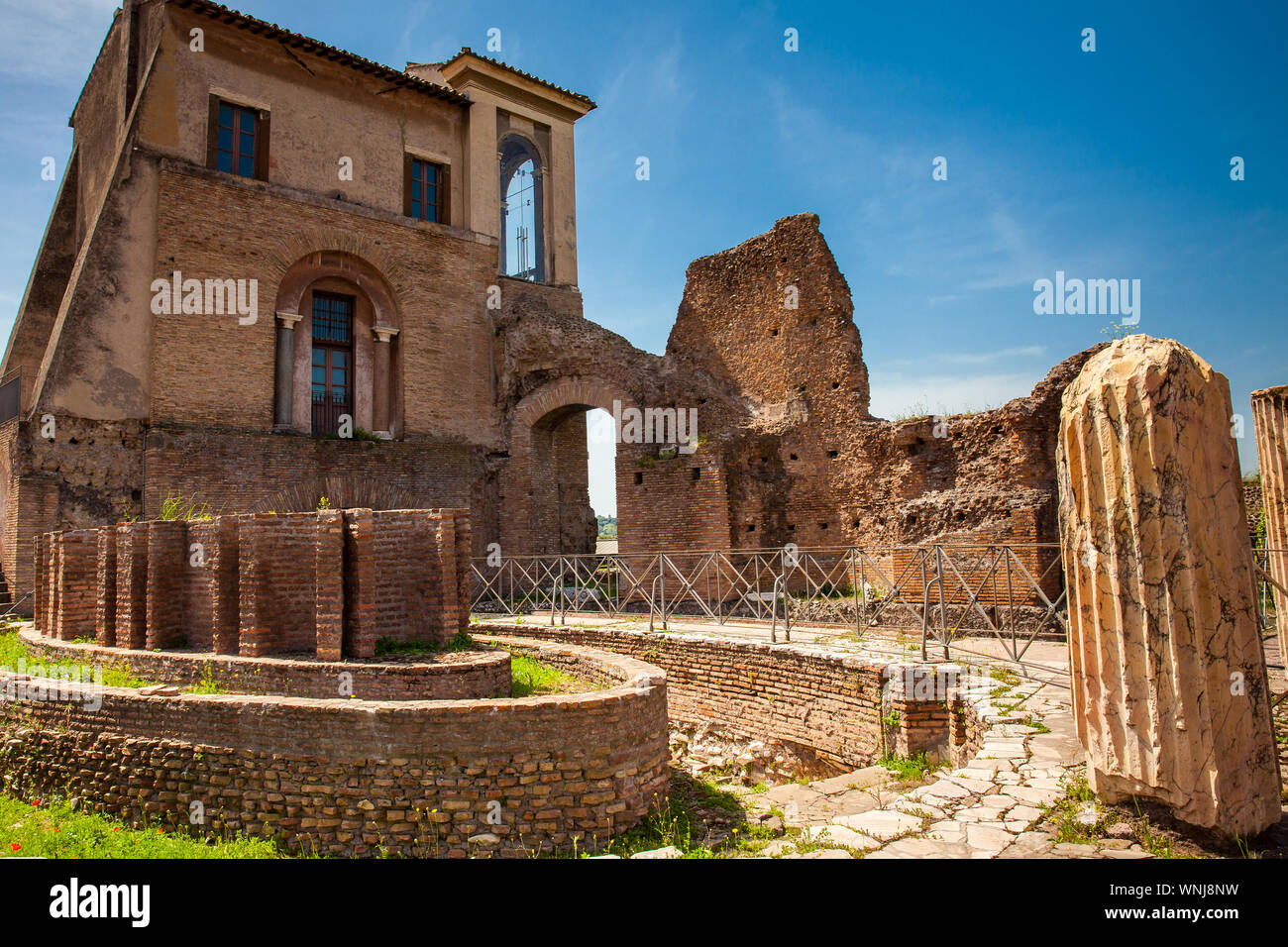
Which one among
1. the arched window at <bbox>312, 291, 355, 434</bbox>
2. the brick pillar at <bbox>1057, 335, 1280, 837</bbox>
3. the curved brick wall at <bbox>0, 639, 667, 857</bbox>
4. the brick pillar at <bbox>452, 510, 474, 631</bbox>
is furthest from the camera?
the arched window at <bbox>312, 291, 355, 434</bbox>

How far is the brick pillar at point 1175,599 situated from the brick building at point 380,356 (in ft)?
26.0

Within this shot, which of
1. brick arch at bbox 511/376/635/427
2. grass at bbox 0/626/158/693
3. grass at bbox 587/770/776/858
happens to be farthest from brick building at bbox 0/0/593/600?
grass at bbox 587/770/776/858

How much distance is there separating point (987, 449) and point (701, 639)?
18.1 feet

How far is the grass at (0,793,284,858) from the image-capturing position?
509cm

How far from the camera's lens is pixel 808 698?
798 centimetres

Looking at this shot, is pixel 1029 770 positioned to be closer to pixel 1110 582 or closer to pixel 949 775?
pixel 949 775

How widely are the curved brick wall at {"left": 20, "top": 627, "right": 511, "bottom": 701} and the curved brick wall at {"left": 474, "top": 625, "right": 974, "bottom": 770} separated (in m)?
1.70

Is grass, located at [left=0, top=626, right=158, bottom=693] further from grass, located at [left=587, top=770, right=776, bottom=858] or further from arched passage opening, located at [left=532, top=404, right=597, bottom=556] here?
arched passage opening, located at [left=532, top=404, right=597, bottom=556]

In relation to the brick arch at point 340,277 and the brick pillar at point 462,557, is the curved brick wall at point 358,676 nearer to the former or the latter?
the brick pillar at point 462,557

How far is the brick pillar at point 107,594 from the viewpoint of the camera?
821cm

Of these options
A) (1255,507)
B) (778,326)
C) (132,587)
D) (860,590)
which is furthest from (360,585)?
(1255,507)

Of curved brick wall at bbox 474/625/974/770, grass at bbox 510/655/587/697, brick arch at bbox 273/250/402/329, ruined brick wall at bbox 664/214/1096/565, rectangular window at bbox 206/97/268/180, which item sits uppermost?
rectangular window at bbox 206/97/268/180

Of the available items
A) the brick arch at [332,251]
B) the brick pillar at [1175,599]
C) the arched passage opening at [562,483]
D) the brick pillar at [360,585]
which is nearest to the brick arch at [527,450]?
the arched passage opening at [562,483]

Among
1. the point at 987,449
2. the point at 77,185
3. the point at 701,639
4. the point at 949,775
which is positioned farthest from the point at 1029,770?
the point at 77,185
